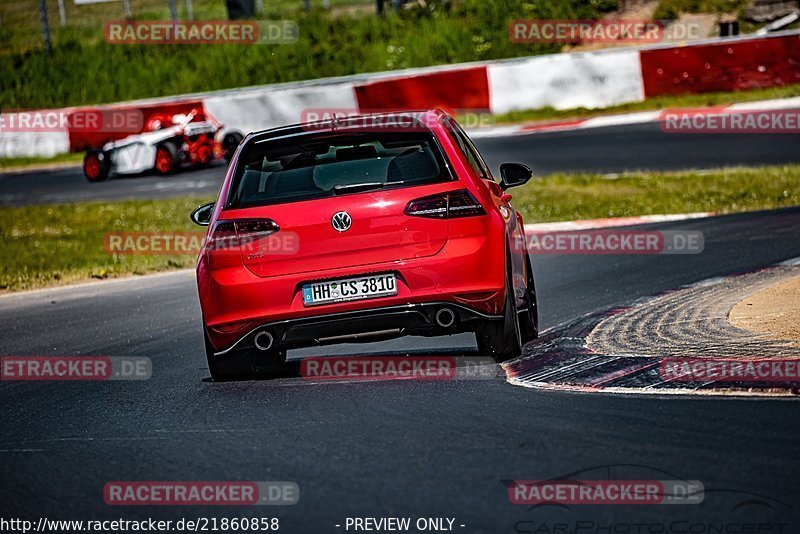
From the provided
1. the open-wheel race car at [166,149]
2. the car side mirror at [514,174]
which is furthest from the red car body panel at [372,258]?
the open-wheel race car at [166,149]

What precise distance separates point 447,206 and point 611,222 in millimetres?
9223

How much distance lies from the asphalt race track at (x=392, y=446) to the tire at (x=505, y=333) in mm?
551

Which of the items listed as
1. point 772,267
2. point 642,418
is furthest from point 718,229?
point 642,418

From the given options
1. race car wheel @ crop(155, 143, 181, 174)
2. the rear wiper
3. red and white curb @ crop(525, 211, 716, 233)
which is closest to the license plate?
the rear wiper

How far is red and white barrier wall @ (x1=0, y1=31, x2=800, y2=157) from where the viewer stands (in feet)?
88.1

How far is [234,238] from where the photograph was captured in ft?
26.2

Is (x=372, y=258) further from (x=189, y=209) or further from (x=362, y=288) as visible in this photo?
(x=189, y=209)

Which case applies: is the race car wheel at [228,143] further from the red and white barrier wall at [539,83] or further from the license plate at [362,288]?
the license plate at [362,288]

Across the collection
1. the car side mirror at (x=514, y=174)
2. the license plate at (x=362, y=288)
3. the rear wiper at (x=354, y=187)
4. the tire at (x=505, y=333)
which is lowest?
the tire at (x=505, y=333)

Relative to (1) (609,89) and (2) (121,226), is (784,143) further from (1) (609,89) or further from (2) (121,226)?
(2) (121,226)

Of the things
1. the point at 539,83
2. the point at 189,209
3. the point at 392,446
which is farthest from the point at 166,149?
the point at 392,446

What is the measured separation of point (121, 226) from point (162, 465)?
15053mm

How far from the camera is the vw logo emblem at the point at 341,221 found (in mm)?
7805

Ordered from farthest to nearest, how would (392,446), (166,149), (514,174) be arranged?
(166,149)
(514,174)
(392,446)
